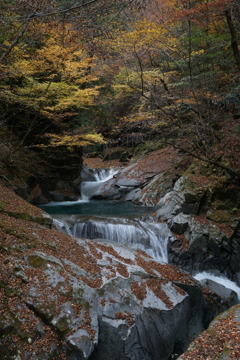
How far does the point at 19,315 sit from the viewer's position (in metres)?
4.05

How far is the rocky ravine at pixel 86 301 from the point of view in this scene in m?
4.04

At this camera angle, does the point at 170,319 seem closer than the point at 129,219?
Yes

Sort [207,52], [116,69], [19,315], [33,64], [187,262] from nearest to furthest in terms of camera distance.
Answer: [19,315] < [187,262] < [33,64] < [207,52] < [116,69]

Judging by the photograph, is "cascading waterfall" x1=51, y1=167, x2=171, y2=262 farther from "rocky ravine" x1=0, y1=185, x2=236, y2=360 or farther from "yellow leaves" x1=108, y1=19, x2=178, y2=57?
"yellow leaves" x1=108, y1=19, x2=178, y2=57

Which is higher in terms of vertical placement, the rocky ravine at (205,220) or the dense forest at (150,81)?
the dense forest at (150,81)

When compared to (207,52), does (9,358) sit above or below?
below

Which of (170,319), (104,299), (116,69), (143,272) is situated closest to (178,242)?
(143,272)

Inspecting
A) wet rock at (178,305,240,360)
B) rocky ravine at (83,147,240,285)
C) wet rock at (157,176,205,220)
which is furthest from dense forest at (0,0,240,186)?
wet rock at (178,305,240,360)

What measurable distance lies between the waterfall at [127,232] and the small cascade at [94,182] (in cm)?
694

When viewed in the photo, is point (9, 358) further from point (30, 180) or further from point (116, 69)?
point (116, 69)

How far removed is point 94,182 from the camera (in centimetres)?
1827

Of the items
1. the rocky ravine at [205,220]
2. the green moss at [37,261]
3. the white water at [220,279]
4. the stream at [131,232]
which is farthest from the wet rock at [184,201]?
the green moss at [37,261]

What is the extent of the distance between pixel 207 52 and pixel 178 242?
25.3 ft

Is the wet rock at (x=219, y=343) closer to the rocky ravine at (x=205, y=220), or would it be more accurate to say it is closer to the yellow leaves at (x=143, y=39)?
the rocky ravine at (x=205, y=220)
